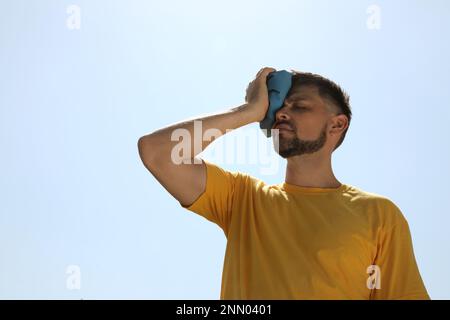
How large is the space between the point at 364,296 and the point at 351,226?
35 cm

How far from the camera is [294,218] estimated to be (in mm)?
3664

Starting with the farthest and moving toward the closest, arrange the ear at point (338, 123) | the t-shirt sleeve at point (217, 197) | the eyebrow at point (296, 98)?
1. the ear at point (338, 123)
2. the eyebrow at point (296, 98)
3. the t-shirt sleeve at point (217, 197)

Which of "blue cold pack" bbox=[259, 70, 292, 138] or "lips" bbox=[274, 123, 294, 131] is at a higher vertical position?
"blue cold pack" bbox=[259, 70, 292, 138]

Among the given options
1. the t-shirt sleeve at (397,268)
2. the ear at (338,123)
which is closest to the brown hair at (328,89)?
the ear at (338,123)

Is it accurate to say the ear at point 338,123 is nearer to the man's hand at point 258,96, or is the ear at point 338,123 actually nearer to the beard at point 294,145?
the beard at point 294,145

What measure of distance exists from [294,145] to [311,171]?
0.58 feet

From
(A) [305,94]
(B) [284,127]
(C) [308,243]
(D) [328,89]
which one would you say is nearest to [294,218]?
(C) [308,243]

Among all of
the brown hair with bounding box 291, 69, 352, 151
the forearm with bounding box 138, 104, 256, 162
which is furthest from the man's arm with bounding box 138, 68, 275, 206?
the brown hair with bounding box 291, 69, 352, 151

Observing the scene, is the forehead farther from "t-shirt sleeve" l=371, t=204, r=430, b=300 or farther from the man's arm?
"t-shirt sleeve" l=371, t=204, r=430, b=300

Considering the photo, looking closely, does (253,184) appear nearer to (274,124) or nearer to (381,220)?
(274,124)

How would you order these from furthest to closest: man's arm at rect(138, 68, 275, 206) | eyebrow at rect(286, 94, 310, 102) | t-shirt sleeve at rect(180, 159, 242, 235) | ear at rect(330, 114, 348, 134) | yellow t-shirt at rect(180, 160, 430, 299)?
1. ear at rect(330, 114, 348, 134)
2. eyebrow at rect(286, 94, 310, 102)
3. t-shirt sleeve at rect(180, 159, 242, 235)
4. man's arm at rect(138, 68, 275, 206)
5. yellow t-shirt at rect(180, 160, 430, 299)

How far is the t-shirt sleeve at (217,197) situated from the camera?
374cm

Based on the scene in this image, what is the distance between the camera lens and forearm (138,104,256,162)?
3.61 m
